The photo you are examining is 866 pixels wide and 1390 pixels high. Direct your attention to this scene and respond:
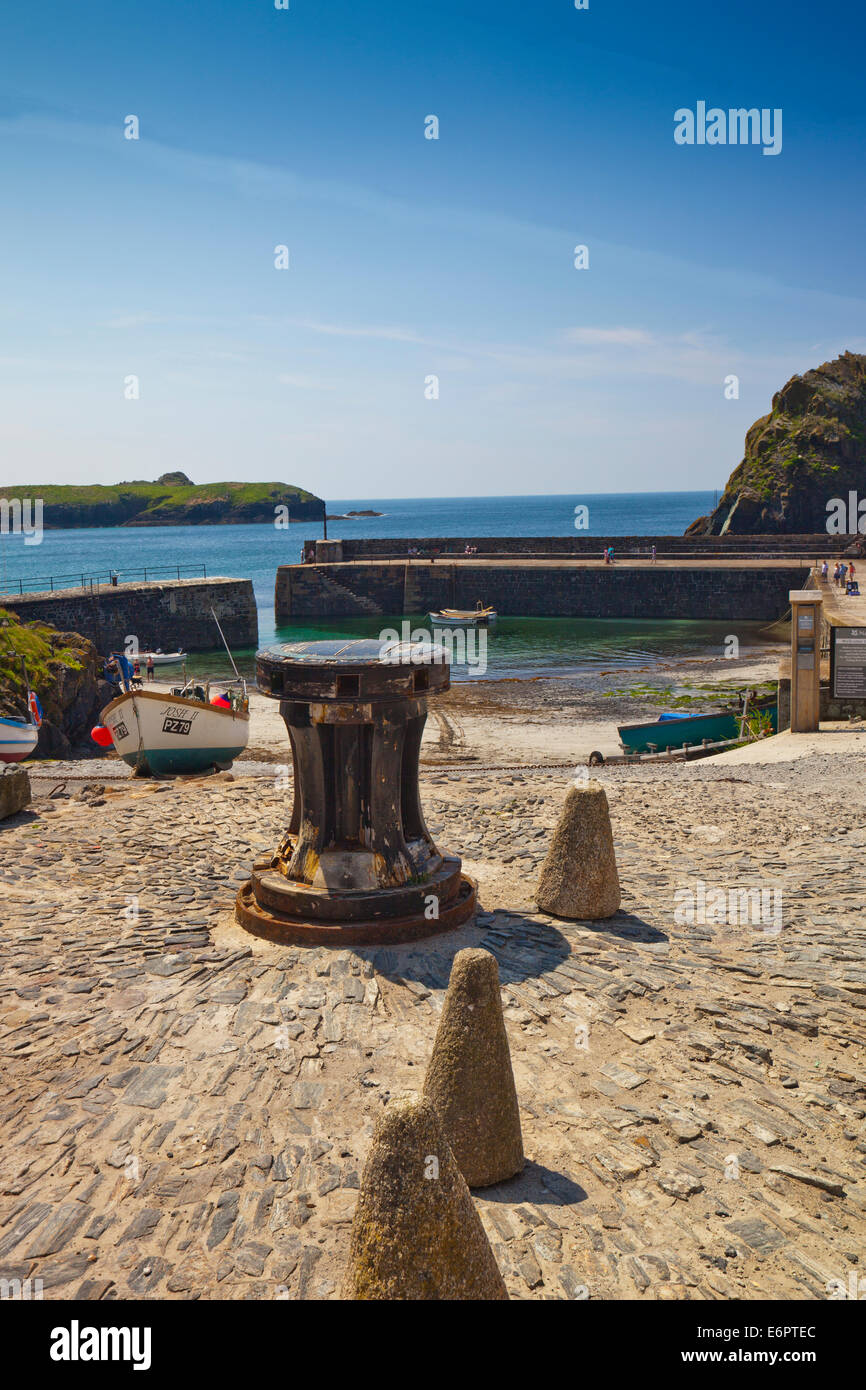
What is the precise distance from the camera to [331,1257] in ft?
15.1

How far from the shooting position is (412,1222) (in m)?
3.75

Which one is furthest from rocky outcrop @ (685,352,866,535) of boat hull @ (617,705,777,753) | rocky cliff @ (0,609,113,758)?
rocky cliff @ (0,609,113,758)

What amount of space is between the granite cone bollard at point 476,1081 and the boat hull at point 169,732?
1324cm

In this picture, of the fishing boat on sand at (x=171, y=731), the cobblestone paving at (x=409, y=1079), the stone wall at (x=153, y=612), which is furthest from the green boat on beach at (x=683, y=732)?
the stone wall at (x=153, y=612)

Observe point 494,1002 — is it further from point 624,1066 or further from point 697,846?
point 697,846

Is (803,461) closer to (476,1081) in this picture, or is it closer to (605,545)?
(605,545)

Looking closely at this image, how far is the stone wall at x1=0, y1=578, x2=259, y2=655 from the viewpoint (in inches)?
1690

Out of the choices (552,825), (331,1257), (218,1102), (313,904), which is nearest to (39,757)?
(552,825)

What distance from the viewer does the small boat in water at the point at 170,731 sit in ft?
57.9

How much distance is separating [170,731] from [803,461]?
75.1 metres

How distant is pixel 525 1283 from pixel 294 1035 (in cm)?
259

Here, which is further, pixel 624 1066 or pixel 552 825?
pixel 552 825

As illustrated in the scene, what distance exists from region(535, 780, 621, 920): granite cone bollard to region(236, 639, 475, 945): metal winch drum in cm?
80
